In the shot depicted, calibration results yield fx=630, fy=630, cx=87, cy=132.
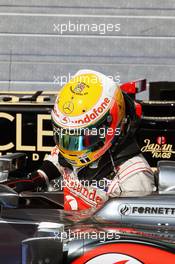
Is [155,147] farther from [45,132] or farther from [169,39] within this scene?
[169,39]

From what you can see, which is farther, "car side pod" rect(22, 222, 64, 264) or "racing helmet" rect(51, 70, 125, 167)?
"racing helmet" rect(51, 70, 125, 167)

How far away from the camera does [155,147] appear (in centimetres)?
556

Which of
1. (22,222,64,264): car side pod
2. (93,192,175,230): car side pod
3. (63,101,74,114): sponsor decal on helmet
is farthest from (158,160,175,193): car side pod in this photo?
(22,222,64,264): car side pod

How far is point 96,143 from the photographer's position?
2.99m

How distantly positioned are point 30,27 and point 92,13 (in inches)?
35.4

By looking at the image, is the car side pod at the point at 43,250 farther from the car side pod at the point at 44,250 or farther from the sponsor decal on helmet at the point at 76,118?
the sponsor decal on helmet at the point at 76,118

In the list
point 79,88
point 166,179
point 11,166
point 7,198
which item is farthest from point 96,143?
point 11,166

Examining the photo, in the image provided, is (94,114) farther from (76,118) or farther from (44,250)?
(44,250)

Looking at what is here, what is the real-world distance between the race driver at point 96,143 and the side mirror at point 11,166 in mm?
455

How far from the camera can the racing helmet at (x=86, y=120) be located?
9.71 ft

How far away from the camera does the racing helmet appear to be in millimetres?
2959

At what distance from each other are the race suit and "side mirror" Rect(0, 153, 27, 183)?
0.45 metres

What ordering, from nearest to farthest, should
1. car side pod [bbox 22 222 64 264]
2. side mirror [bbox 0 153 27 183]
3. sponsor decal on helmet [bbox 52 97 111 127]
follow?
car side pod [bbox 22 222 64 264]
sponsor decal on helmet [bbox 52 97 111 127]
side mirror [bbox 0 153 27 183]

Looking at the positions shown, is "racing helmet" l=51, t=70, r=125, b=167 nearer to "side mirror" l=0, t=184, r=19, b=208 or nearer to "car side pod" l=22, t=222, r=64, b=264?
"side mirror" l=0, t=184, r=19, b=208
